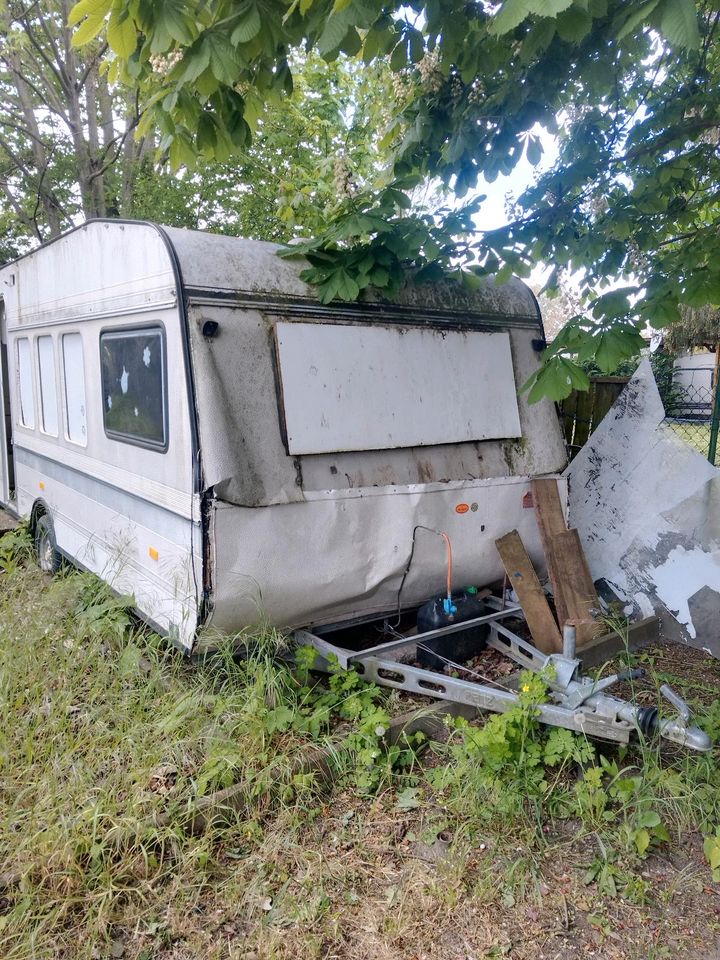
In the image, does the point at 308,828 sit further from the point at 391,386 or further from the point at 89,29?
the point at 89,29

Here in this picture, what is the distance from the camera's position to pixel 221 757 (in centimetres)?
308

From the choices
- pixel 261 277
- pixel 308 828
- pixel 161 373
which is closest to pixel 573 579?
pixel 308 828

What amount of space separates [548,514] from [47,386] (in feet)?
13.9

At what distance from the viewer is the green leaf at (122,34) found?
252 centimetres

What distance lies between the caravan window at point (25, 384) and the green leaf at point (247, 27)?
4.42m

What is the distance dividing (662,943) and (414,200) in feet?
13.6

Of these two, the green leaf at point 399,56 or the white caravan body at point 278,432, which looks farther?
the white caravan body at point 278,432

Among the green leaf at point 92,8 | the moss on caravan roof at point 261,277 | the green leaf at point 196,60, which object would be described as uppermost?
the green leaf at point 92,8

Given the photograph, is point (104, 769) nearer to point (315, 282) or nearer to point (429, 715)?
point (429, 715)

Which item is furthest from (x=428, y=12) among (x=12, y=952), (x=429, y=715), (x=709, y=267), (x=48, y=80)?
(x=48, y=80)

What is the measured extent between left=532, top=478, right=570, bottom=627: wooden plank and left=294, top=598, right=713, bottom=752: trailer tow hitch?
23.4 inches

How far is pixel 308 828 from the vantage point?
299 centimetres

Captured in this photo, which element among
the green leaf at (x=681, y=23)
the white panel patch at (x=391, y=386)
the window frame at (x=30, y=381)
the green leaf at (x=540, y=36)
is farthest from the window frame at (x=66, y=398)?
the green leaf at (x=681, y=23)

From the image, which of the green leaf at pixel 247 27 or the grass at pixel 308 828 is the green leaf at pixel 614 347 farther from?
the green leaf at pixel 247 27
